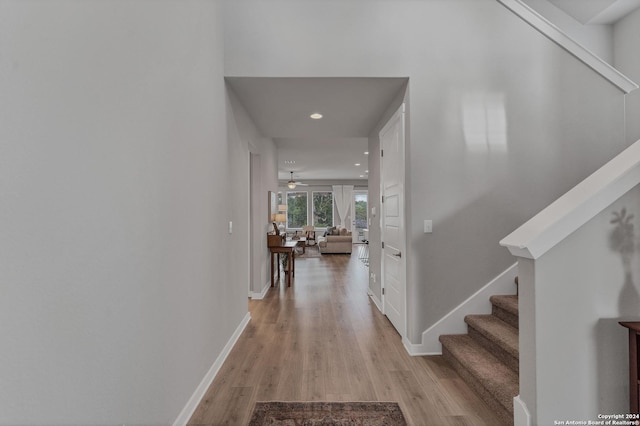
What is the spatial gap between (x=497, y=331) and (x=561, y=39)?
2659 mm

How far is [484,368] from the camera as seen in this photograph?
7.48 feet

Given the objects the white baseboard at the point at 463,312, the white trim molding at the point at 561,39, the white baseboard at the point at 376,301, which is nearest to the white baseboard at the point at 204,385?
the white baseboard at the point at 463,312

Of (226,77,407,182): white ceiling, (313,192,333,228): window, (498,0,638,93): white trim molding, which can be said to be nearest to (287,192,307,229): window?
(313,192,333,228): window

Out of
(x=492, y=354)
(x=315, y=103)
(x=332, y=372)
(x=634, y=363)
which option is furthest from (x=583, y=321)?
(x=315, y=103)

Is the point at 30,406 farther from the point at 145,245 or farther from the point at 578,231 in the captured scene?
the point at 578,231

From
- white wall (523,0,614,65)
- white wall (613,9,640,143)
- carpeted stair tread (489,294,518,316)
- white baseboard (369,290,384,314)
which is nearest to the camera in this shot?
carpeted stair tread (489,294,518,316)

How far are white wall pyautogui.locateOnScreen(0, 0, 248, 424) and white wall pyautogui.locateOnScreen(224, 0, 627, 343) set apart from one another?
1019 mm

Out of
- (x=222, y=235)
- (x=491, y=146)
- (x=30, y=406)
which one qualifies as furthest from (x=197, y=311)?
(x=491, y=146)

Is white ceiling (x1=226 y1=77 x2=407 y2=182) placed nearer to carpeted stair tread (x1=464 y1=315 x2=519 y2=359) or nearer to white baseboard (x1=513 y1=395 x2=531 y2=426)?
carpeted stair tread (x1=464 y1=315 x2=519 y2=359)

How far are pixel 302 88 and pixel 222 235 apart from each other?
1.64 m

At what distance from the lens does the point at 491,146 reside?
2.93 m

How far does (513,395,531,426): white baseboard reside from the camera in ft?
5.52

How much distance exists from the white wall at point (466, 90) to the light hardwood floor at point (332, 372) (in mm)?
477

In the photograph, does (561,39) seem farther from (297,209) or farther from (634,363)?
(297,209)
